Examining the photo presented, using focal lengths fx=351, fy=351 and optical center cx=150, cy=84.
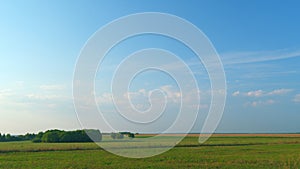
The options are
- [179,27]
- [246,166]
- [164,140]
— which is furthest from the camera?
[164,140]

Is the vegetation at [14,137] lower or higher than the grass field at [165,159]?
higher

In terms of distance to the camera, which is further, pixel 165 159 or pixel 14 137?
pixel 14 137

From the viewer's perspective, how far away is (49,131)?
94062 mm

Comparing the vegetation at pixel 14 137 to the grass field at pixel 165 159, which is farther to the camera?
the vegetation at pixel 14 137

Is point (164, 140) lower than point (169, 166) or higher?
higher

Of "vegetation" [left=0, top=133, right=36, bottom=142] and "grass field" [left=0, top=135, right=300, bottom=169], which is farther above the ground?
"vegetation" [left=0, top=133, right=36, bottom=142]

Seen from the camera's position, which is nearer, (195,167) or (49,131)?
(195,167)

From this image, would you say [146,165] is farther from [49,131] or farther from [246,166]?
[49,131]

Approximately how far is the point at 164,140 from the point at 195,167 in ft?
123

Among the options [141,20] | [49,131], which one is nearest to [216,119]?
[141,20]

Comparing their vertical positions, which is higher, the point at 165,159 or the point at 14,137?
the point at 14,137

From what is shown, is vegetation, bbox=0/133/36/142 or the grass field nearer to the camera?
the grass field

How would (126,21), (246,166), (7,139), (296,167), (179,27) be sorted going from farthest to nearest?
(7,139) → (246,166) → (296,167) → (179,27) → (126,21)

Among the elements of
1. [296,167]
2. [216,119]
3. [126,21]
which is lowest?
[296,167]
